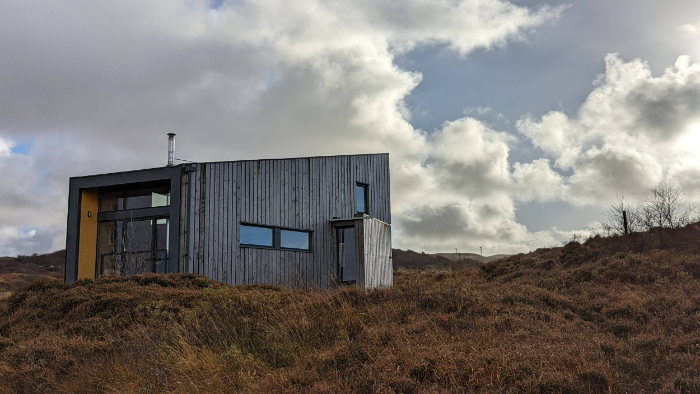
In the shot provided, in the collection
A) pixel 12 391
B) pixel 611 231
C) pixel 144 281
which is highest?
pixel 611 231

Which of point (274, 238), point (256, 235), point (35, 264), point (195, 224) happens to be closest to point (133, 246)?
point (195, 224)

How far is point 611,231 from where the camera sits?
2311 cm

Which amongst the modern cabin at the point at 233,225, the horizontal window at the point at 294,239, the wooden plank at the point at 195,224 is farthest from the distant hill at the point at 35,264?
the wooden plank at the point at 195,224

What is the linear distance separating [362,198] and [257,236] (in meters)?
5.17

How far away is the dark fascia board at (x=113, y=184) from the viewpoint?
581 inches

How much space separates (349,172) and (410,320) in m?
11.4

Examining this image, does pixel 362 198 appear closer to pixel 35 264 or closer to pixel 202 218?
pixel 202 218

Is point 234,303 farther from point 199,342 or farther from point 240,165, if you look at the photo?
point 240,165

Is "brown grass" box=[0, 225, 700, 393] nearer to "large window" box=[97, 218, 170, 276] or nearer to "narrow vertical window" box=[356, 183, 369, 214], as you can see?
"large window" box=[97, 218, 170, 276]

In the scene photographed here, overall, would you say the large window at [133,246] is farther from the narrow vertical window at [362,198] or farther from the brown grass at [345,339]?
the narrow vertical window at [362,198]

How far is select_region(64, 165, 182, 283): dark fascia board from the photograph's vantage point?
14.8 m

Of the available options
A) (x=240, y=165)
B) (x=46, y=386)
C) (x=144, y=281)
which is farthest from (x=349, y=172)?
(x=46, y=386)

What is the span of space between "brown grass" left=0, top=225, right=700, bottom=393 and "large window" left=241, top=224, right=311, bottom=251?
10.3ft

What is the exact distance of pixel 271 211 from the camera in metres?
16.4
